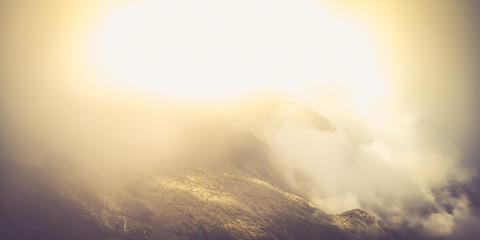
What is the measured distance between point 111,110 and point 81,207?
36667 millimetres

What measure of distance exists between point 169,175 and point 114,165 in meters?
9.90

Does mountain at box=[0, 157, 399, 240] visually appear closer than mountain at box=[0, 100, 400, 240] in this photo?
Yes

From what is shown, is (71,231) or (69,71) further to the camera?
(69,71)

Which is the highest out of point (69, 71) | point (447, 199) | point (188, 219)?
point (447, 199)

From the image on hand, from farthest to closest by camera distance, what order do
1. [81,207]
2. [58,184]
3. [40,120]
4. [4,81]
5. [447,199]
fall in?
[447,199] → [4,81] → [40,120] → [58,184] → [81,207]

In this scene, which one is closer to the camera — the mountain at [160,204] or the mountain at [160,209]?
the mountain at [160,209]

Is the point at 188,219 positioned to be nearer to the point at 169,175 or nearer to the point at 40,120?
the point at 169,175

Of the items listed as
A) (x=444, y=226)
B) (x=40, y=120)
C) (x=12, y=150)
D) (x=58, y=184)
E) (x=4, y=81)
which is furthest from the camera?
(x=444, y=226)

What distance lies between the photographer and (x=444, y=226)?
100 m

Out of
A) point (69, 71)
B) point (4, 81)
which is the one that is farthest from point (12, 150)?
point (69, 71)

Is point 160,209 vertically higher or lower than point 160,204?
lower

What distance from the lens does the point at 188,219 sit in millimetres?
36000

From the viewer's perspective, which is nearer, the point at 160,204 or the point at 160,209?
the point at 160,209

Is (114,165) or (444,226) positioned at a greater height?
(444,226)
